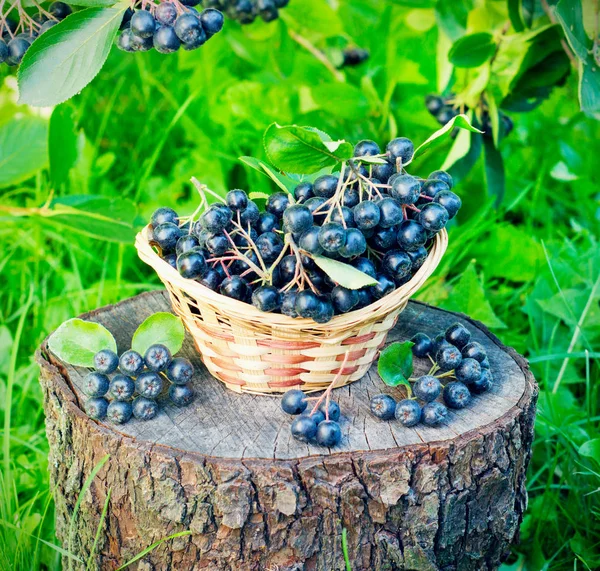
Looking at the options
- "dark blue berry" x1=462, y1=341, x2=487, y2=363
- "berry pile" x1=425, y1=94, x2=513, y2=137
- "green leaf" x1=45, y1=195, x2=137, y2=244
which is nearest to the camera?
"dark blue berry" x1=462, y1=341, x2=487, y2=363

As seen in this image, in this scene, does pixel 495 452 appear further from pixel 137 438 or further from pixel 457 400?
pixel 137 438

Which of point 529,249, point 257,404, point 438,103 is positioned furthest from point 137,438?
point 529,249

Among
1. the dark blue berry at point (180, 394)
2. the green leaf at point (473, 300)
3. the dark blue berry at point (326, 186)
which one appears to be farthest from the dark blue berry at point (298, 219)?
Result: the green leaf at point (473, 300)

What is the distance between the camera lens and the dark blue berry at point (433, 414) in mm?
1384

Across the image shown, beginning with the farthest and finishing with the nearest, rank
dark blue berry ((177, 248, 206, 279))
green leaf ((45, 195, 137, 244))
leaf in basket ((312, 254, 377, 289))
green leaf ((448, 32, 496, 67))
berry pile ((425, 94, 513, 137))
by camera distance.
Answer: berry pile ((425, 94, 513, 137)), green leaf ((448, 32, 496, 67)), green leaf ((45, 195, 137, 244)), dark blue berry ((177, 248, 206, 279)), leaf in basket ((312, 254, 377, 289))

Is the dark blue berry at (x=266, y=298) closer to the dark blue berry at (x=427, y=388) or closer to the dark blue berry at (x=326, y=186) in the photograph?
the dark blue berry at (x=326, y=186)

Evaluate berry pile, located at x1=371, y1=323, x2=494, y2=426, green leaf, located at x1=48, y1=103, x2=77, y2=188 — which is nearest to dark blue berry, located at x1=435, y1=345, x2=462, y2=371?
berry pile, located at x1=371, y1=323, x2=494, y2=426

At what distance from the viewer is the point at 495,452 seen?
4.61 ft

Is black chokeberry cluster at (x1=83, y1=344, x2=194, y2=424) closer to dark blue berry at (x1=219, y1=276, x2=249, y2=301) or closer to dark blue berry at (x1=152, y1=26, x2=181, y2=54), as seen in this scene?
dark blue berry at (x1=219, y1=276, x2=249, y2=301)

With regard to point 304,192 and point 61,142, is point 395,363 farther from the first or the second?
point 61,142

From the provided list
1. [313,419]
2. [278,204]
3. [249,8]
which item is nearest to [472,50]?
[249,8]

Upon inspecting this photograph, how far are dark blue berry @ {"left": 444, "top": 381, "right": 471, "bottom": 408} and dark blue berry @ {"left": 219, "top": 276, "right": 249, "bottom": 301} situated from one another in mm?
476

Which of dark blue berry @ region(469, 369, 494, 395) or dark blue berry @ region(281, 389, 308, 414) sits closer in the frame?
dark blue berry @ region(281, 389, 308, 414)

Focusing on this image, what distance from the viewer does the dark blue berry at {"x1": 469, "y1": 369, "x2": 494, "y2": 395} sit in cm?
151
